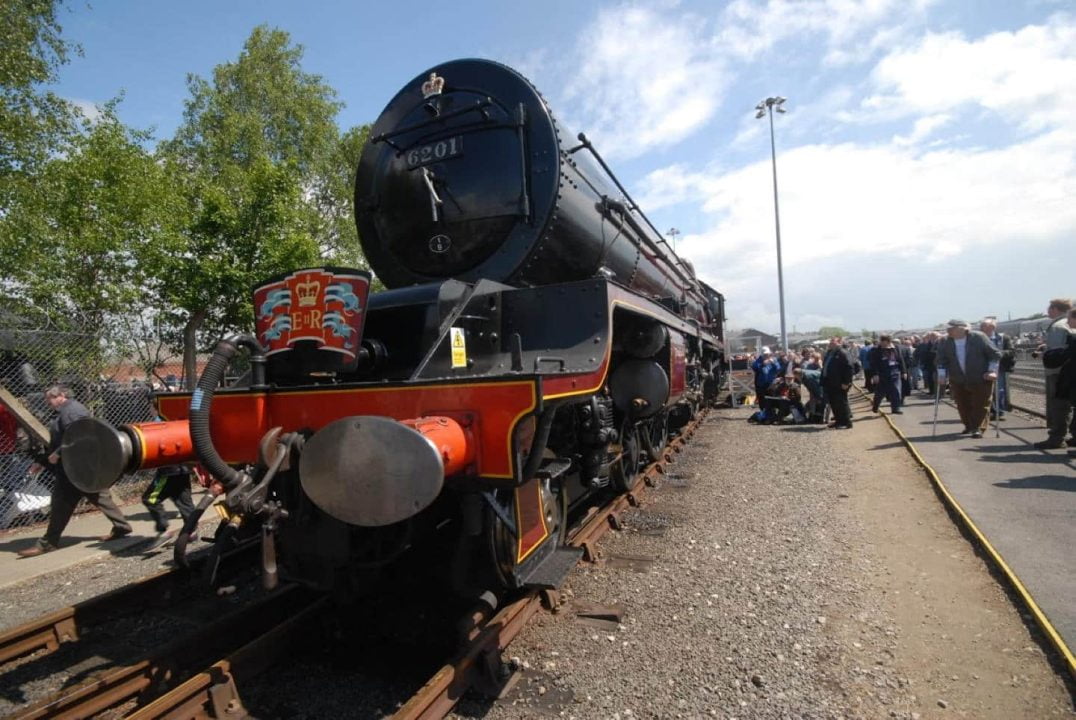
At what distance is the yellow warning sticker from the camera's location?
281cm

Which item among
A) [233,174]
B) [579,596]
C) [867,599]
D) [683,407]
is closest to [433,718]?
[579,596]

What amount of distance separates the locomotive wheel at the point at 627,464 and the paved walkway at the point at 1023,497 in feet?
8.44

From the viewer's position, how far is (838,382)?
9953 millimetres

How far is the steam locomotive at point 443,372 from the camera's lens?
226cm

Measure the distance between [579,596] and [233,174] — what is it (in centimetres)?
1627

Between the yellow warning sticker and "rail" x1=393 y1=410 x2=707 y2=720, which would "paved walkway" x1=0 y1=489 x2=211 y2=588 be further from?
the yellow warning sticker

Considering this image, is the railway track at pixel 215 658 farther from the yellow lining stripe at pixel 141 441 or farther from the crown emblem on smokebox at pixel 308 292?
the crown emblem on smokebox at pixel 308 292

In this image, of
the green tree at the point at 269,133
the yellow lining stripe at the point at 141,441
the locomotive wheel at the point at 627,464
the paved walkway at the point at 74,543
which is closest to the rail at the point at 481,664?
the locomotive wheel at the point at 627,464

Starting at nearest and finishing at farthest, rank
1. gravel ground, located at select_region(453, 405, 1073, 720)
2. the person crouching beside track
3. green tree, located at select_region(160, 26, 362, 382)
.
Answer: gravel ground, located at select_region(453, 405, 1073, 720) < the person crouching beside track < green tree, located at select_region(160, 26, 362, 382)

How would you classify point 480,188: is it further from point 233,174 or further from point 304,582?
point 233,174

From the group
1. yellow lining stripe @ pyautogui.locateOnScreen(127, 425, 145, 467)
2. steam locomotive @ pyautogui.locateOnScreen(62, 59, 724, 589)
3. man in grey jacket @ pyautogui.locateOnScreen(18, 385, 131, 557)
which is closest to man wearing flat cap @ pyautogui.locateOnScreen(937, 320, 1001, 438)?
steam locomotive @ pyautogui.locateOnScreen(62, 59, 724, 589)

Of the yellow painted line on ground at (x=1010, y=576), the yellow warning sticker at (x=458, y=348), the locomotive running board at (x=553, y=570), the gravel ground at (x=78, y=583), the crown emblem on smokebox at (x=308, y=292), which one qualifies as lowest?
the gravel ground at (x=78, y=583)

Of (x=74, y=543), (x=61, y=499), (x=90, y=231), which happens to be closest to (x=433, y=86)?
(x=61, y=499)

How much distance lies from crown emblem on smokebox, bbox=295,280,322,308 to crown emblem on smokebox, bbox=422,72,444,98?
180cm
